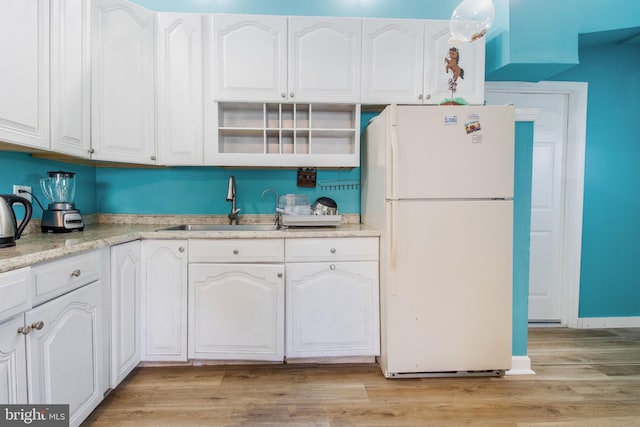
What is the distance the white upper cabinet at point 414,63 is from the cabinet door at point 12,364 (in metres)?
2.16

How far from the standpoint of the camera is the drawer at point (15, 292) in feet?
3.17

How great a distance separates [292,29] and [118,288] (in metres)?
1.97

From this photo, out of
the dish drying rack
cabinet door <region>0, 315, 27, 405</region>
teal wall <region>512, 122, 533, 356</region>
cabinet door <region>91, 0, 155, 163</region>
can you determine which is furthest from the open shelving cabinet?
cabinet door <region>0, 315, 27, 405</region>

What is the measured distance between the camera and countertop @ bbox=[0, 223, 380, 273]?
110 cm

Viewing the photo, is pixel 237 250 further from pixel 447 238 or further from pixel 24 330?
pixel 447 238

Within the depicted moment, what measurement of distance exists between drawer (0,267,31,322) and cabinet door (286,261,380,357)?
1.20 metres

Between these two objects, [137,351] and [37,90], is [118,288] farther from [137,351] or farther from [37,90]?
[37,90]

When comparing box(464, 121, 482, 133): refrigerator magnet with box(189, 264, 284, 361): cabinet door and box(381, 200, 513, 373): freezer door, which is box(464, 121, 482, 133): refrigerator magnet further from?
box(189, 264, 284, 361): cabinet door

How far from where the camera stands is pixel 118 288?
66.0 inches

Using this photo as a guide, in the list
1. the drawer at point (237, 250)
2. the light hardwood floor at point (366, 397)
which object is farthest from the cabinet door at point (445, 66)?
the light hardwood floor at point (366, 397)

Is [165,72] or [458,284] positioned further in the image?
[165,72]

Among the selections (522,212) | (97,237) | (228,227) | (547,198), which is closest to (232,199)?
(228,227)

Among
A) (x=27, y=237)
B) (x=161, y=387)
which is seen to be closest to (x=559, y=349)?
(x=161, y=387)

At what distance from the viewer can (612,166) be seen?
2.68 meters
